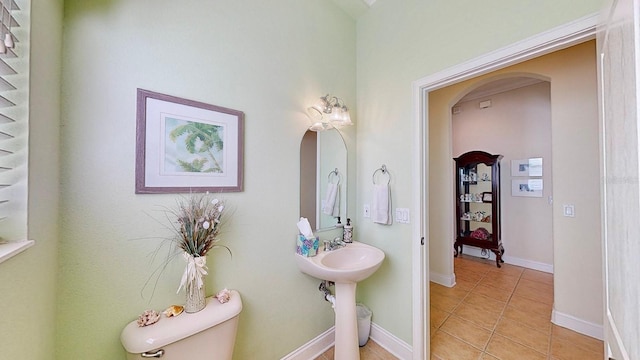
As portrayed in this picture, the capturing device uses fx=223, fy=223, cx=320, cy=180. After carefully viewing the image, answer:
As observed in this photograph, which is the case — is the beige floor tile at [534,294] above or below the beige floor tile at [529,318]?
above

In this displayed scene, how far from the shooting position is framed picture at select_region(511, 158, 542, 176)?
3.34m

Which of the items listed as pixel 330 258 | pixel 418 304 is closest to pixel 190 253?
pixel 330 258

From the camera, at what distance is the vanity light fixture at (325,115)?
69.7 inches

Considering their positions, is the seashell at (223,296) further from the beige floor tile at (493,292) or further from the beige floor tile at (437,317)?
the beige floor tile at (493,292)

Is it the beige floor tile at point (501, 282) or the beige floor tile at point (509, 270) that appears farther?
the beige floor tile at point (509, 270)

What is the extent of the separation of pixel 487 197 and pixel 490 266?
3.61 feet

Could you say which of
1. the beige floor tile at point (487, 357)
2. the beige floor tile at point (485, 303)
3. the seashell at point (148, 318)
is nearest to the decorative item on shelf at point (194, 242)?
the seashell at point (148, 318)

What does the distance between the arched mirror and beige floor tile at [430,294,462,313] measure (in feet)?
5.34

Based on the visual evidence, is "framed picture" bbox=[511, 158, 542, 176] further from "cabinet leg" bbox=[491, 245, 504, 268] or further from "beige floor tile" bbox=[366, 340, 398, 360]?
"beige floor tile" bbox=[366, 340, 398, 360]

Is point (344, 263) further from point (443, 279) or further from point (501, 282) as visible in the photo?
point (501, 282)

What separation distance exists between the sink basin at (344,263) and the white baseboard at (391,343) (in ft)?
2.27

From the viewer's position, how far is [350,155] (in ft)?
6.76

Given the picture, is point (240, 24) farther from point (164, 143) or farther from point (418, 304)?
point (418, 304)

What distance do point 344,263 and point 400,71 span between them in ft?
5.27
